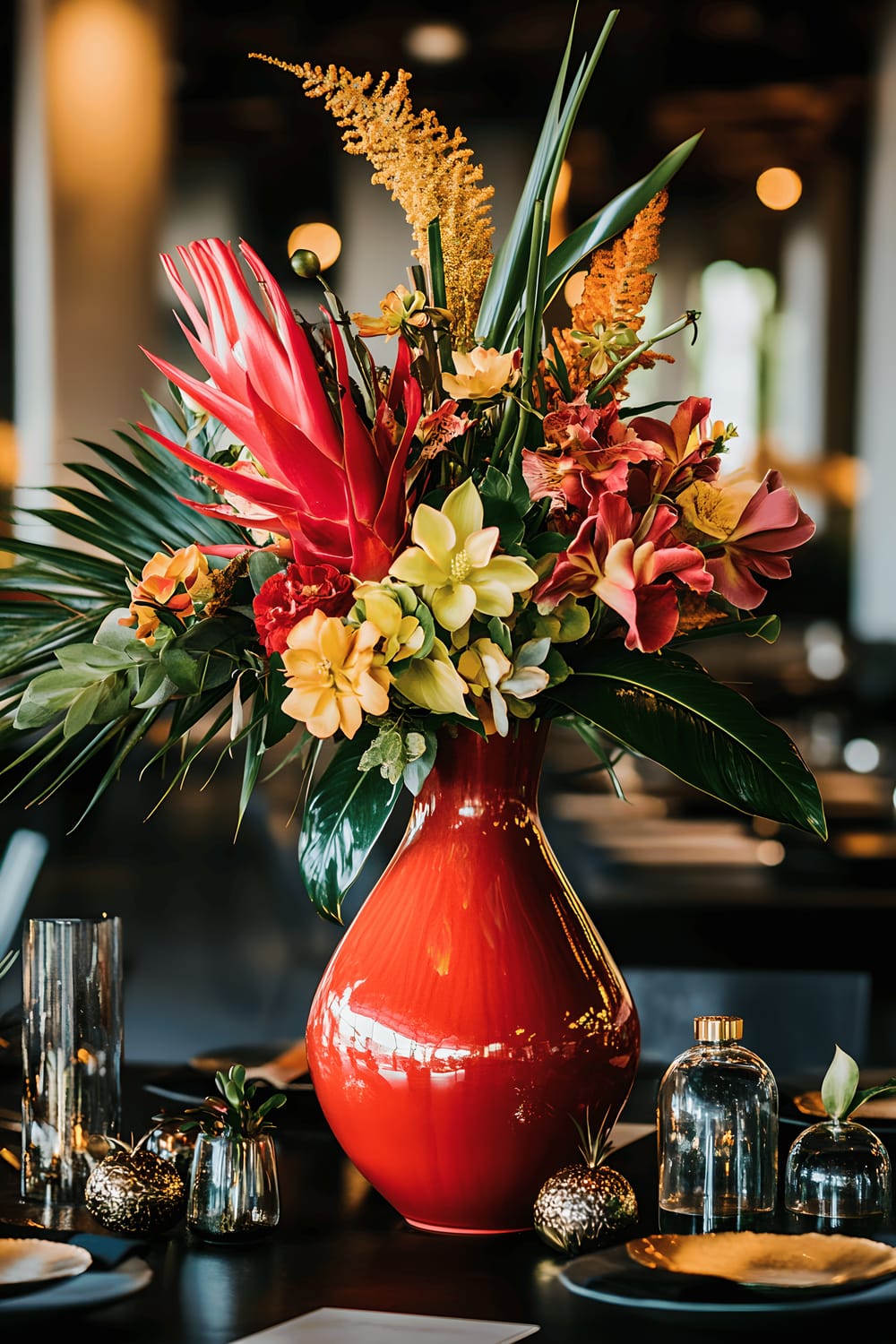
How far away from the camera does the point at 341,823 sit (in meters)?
0.97

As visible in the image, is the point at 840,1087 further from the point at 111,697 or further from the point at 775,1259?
the point at 111,697

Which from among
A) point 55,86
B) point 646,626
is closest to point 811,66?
point 55,86

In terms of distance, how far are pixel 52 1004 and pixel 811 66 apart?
928 centimetres

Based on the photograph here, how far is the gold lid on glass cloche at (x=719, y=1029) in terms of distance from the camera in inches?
38.0

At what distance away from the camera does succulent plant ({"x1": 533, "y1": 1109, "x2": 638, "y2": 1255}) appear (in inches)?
35.2

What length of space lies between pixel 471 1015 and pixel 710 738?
21 cm

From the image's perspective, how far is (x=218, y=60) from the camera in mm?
9219

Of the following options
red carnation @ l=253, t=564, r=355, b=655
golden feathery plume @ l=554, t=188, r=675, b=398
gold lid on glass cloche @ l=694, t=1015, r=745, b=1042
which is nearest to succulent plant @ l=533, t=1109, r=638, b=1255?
gold lid on glass cloche @ l=694, t=1015, r=745, b=1042

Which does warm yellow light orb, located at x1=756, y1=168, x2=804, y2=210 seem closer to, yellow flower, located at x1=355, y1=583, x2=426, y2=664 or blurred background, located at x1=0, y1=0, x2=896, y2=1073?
blurred background, located at x1=0, y1=0, x2=896, y2=1073

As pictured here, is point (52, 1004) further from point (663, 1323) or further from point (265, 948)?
point (265, 948)

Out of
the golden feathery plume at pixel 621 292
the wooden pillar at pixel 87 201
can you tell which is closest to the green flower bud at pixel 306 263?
the golden feathery plume at pixel 621 292

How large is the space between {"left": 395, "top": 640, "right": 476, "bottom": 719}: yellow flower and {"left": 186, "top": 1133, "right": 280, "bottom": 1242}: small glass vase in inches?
10.6

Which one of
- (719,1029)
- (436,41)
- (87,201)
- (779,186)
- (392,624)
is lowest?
(719,1029)

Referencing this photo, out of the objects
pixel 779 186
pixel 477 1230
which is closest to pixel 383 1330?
pixel 477 1230
